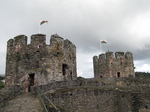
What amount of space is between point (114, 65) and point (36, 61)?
17.7 meters

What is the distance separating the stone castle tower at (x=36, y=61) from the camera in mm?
15984

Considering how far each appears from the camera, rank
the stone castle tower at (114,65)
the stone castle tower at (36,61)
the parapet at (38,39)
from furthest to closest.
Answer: the stone castle tower at (114,65) → the parapet at (38,39) → the stone castle tower at (36,61)

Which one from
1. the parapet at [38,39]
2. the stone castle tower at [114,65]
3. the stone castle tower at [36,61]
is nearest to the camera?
the stone castle tower at [36,61]

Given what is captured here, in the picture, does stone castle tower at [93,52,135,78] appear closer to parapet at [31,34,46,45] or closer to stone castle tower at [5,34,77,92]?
stone castle tower at [5,34,77,92]

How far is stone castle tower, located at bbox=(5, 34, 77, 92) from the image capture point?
15984 millimetres

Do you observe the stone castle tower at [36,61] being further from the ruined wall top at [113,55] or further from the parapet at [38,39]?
the ruined wall top at [113,55]

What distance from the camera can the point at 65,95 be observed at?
11141 mm

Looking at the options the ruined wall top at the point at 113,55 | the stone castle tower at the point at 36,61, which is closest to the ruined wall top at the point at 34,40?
the stone castle tower at the point at 36,61

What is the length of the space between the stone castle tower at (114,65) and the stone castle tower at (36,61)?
13333mm

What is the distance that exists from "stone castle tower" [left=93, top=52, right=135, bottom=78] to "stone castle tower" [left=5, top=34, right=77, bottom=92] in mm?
13333

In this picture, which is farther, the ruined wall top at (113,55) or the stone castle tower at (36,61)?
the ruined wall top at (113,55)

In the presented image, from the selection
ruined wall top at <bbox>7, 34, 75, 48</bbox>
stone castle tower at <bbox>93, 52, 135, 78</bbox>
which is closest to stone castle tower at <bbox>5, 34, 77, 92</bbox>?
ruined wall top at <bbox>7, 34, 75, 48</bbox>

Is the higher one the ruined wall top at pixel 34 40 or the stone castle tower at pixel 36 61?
the ruined wall top at pixel 34 40

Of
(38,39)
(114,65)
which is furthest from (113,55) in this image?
(38,39)
